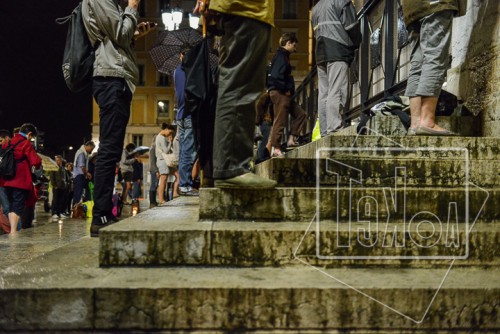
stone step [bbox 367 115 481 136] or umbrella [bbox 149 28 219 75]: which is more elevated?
umbrella [bbox 149 28 219 75]

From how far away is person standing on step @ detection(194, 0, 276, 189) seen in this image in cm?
319

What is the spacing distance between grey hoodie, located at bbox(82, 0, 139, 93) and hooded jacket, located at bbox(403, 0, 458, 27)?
2508mm

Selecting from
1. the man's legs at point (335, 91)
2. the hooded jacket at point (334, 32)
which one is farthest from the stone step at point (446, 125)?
the hooded jacket at point (334, 32)

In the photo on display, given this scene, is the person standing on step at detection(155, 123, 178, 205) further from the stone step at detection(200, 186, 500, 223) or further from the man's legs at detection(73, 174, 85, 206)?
the stone step at detection(200, 186, 500, 223)

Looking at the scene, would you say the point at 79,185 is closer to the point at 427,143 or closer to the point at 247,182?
the point at 427,143

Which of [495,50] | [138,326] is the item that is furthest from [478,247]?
[495,50]

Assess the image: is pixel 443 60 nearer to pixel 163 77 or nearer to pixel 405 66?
pixel 405 66

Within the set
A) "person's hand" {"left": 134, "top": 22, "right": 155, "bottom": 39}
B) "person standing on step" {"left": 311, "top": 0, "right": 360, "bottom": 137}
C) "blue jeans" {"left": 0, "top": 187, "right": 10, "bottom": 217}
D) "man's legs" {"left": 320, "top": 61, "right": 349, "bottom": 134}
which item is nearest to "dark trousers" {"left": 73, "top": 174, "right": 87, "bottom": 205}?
"blue jeans" {"left": 0, "top": 187, "right": 10, "bottom": 217}

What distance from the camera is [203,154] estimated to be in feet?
13.1

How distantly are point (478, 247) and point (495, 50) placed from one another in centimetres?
254

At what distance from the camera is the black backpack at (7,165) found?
8891mm

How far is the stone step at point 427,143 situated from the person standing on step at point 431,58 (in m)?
0.19

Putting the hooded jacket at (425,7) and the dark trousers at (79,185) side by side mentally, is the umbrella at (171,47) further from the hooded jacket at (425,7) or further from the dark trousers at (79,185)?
the hooded jacket at (425,7)

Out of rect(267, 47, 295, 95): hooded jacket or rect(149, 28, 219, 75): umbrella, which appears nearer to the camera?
rect(267, 47, 295, 95): hooded jacket
